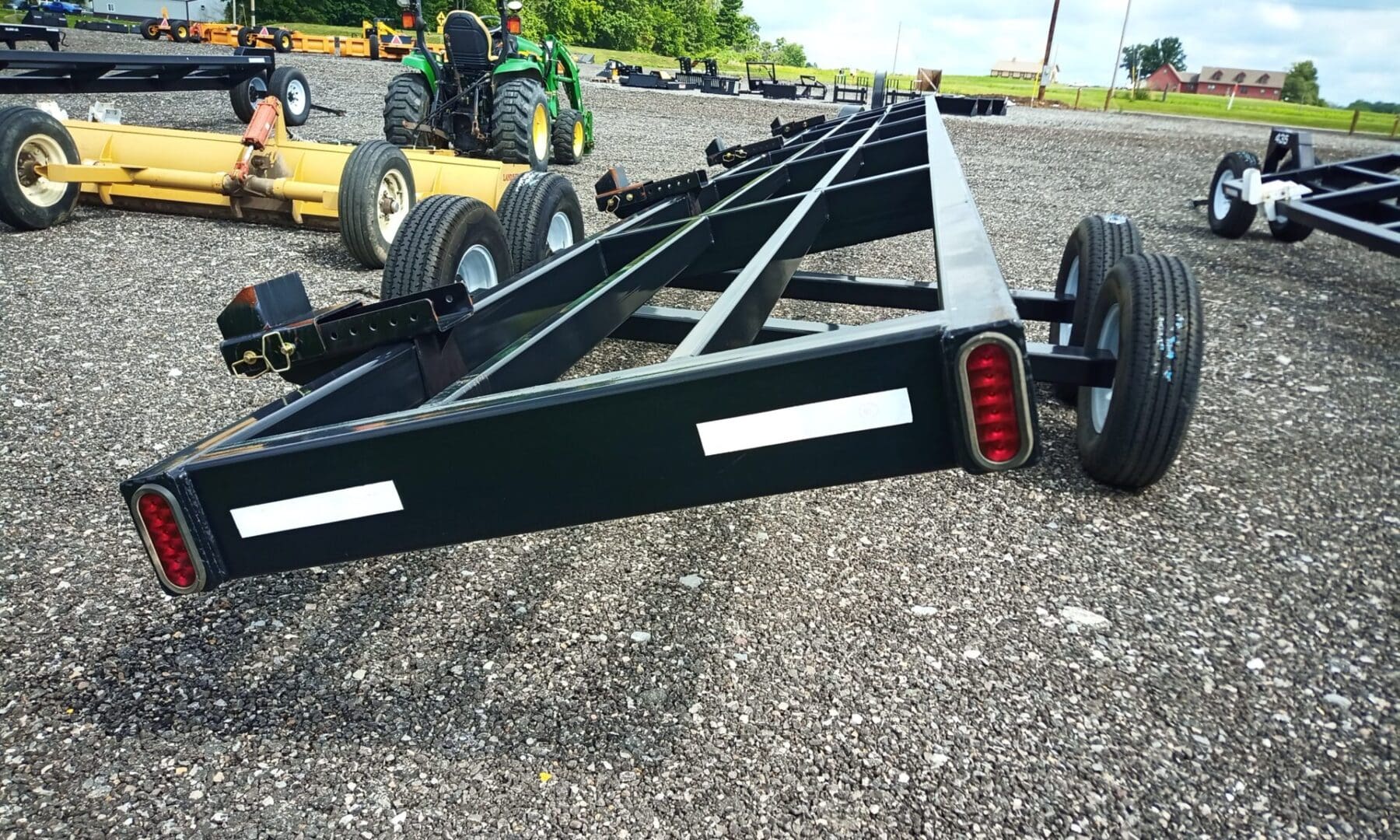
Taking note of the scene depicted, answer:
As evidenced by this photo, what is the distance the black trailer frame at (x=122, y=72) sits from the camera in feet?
21.8

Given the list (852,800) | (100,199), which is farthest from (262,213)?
(852,800)

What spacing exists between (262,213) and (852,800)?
657cm

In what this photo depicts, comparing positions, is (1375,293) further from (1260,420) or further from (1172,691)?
(1172,691)

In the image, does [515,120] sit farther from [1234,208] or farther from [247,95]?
[1234,208]

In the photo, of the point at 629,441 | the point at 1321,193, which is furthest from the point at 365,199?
the point at 1321,193

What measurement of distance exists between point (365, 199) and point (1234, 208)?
23.2 feet

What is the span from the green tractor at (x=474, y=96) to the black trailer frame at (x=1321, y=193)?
21.8ft

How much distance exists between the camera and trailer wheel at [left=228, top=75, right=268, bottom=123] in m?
11.0

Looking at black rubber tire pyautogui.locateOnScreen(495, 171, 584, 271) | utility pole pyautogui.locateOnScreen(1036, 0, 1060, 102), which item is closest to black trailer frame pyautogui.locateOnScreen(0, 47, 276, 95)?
black rubber tire pyautogui.locateOnScreen(495, 171, 584, 271)

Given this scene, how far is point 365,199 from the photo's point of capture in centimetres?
523

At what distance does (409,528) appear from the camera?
144 cm

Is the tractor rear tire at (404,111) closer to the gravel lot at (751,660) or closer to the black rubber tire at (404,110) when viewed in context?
the black rubber tire at (404,110)

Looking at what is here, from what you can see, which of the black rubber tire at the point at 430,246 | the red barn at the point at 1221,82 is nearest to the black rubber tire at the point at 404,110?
the black rubber tire at the point at 430,246

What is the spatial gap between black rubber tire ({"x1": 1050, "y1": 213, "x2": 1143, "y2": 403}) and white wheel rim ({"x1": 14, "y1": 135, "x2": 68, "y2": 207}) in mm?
6749
